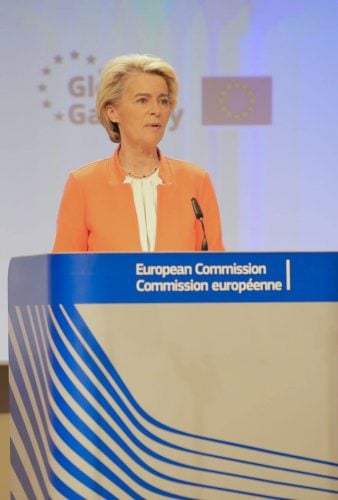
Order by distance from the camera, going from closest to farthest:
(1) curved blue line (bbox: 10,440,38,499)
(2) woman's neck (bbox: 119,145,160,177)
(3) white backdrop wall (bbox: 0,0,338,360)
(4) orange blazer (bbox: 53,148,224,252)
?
(1) curved blue line (bbox: 10,440,38,499) < (4) orange blazer (bbox: 53,148,224,252) < (2) woman's neck (bbox: 119,145,160,177) < (3) white backdrop wall (bbox: 0,0,338,360)

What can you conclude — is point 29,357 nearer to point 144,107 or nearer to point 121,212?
point 121,212

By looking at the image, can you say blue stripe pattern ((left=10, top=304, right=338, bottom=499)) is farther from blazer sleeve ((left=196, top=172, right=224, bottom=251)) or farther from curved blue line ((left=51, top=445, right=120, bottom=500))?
blazer sleeve ((left=196, top=172, right=224, bottom=251))

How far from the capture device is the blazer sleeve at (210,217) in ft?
8.82

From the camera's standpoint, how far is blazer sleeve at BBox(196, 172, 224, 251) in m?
2.69

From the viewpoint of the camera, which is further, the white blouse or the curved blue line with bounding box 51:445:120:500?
the white blouse

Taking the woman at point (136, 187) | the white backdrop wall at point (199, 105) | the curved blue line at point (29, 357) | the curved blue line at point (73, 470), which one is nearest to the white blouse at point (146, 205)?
the woman at point (136, 187)

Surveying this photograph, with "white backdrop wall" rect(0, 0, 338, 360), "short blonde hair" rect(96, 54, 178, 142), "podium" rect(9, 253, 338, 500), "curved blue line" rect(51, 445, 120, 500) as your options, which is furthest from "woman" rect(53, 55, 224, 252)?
"white backdrop wall" rect(0, 0, 338, 360)

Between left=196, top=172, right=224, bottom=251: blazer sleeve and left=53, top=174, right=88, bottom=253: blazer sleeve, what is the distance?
300 mm

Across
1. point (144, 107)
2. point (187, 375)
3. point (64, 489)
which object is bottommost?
point (64, 489)

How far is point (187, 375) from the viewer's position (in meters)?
1.92

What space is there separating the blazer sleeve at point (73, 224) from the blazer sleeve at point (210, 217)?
11.8 inches

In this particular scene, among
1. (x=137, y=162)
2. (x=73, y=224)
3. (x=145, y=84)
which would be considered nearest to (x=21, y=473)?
(x=73, y=224)

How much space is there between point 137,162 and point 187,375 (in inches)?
37.2

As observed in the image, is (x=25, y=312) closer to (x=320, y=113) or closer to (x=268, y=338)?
(x=268, y=338)
